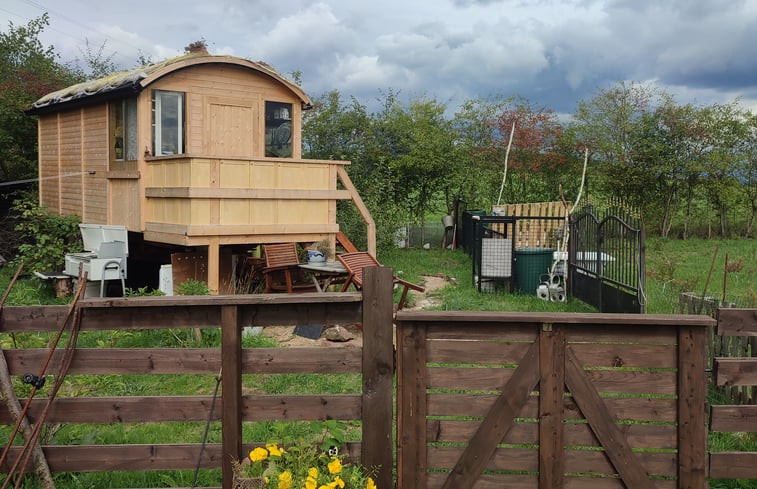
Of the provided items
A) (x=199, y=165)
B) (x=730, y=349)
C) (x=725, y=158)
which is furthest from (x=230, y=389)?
(x=725, y=158)

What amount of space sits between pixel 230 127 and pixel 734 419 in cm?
1104

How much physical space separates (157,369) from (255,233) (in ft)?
26.8

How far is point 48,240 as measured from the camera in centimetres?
1440

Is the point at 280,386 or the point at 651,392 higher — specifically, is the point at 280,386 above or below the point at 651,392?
below

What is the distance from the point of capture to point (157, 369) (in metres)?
3.66

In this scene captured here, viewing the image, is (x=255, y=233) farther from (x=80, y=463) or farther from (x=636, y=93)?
(x=636, y=93)

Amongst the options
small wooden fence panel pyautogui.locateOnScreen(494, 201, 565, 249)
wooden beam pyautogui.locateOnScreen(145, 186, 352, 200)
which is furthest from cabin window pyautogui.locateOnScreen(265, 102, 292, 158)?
small wooden fence panel pyautogui.locateOnScreen(494, 201, 565, 249)

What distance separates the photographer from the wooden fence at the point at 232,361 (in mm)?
3629

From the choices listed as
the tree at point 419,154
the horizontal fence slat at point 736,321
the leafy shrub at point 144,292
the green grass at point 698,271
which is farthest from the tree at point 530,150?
the horizontal fence slat at point 736,321

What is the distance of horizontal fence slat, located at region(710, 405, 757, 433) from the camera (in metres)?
3.98

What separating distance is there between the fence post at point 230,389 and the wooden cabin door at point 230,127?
9.69 metres

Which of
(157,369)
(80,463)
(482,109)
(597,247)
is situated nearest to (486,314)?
(157,369)

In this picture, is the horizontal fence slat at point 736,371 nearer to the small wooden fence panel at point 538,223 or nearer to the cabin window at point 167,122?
the cabin window at point 167,122

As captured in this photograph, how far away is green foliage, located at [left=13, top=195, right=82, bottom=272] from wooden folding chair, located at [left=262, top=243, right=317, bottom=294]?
4718 millimetres
